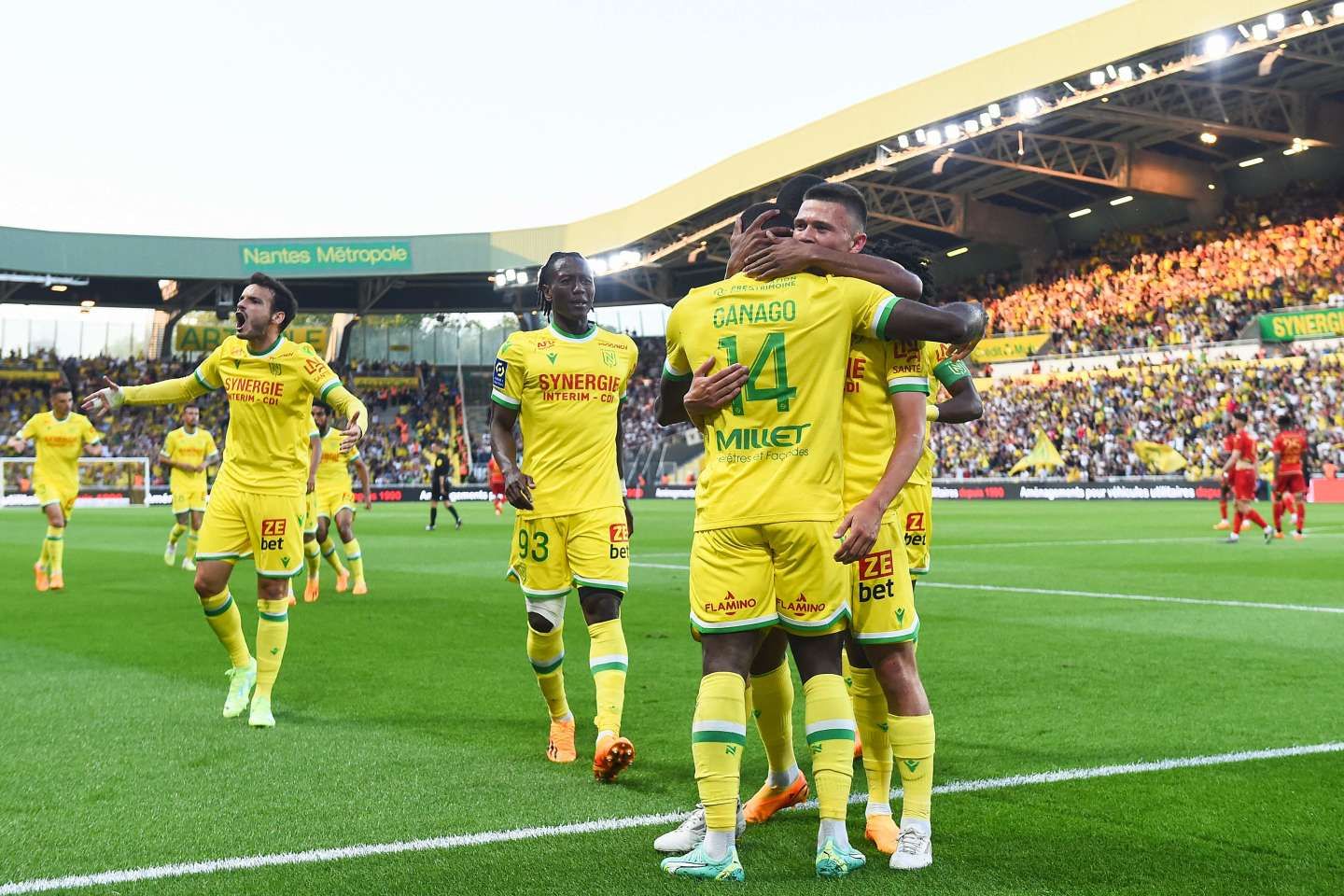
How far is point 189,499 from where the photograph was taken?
16.8m

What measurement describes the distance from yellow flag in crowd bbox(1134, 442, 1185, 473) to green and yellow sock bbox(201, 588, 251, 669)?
114ft

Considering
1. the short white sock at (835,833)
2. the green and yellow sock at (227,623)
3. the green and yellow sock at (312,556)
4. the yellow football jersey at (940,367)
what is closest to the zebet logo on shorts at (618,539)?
the yellow football jersey at (940,367)

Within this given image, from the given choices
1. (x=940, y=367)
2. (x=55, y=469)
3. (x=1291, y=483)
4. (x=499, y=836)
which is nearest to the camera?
(x=499, y=836)

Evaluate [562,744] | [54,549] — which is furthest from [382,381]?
[562,744]

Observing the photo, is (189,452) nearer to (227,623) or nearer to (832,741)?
(227,623)

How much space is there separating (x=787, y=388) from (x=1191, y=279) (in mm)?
40740

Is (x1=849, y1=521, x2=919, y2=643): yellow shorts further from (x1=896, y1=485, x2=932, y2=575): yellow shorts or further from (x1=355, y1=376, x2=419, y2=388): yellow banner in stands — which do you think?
(x1=355, y1=376, x2=419, y2=388): yellow banner in stands

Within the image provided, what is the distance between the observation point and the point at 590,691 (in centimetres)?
742

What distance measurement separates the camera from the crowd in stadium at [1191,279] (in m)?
37.5

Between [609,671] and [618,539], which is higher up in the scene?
[618,539]

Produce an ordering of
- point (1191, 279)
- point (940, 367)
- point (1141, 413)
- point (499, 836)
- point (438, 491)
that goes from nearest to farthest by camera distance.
Answer: point (499, 836)
point (940, 367)
point (438, 491)
point (1141, 413)
point (1191, 279)

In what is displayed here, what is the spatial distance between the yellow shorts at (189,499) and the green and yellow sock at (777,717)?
1375 centimetres

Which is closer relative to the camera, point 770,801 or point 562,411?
point 770,801

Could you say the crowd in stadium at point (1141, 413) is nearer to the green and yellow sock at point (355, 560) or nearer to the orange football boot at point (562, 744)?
the green and yellow sock at point (355, 560)
